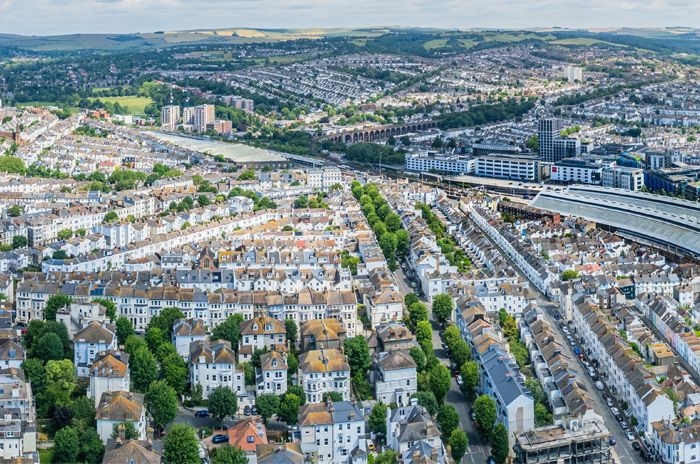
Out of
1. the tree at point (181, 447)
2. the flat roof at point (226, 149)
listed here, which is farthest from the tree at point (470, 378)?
the flat roof at point (226, 149)

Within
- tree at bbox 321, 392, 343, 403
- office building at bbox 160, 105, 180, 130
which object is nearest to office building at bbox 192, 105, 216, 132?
office building at bbox 160, 105, 180, 130

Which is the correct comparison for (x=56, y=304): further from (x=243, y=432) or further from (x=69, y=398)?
(x=243, y=432)

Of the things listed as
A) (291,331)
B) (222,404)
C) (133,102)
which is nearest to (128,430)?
(222,404)

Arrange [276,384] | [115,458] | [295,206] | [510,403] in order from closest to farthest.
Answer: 1. [115,458]
2. [510,403]
3. [276,384]
4. [295,206]

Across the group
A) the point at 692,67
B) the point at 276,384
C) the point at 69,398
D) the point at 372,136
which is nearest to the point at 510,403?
the point at 276,384

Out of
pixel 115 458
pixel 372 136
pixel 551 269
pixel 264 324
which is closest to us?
pixel 115 458

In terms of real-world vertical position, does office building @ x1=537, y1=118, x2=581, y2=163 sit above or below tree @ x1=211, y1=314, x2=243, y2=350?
above

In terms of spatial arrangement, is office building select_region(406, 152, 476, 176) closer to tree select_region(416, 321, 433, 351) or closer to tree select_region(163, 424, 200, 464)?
tree select_region(416, 321, 433, 351)

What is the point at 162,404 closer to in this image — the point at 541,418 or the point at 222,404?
the point at 222,404
